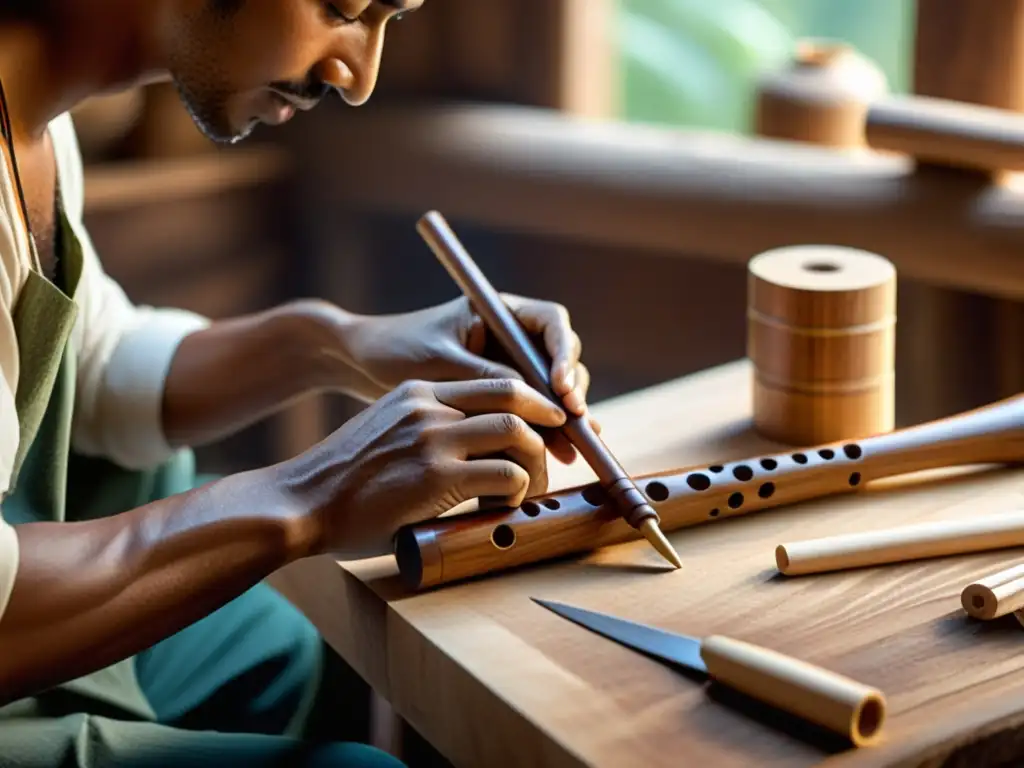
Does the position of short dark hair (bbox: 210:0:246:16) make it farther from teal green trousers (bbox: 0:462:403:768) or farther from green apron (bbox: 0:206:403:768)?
teal green trousers (bbox: 0:462:403:768)

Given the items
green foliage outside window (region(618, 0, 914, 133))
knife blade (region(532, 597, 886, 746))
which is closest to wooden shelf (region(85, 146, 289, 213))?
green foliage outside window (region(618, 0, 914, 133))

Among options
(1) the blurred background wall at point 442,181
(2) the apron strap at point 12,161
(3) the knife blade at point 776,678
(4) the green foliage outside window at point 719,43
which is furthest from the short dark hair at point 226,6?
(4) the green foliage outside window at point 719,43

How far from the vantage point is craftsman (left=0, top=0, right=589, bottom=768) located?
40.6 inches

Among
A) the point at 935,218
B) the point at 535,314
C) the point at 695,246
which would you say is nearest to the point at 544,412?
the point at 535,314

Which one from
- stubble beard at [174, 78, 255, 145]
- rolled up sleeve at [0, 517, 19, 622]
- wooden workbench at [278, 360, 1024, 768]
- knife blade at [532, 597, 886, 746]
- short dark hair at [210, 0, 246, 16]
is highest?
short dark hair at [210, 0, 246, 16]

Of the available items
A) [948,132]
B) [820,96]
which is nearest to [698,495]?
[948,132]

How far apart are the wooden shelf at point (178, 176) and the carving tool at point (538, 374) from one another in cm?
114

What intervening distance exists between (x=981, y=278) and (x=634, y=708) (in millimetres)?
1068

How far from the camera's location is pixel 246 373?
4.81 ft

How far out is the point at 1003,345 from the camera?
6.36ft

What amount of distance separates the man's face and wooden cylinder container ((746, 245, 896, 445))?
412 millimetres

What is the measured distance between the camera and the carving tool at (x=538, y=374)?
1.11 metres

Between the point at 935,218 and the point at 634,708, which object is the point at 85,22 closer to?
the point at 634,708

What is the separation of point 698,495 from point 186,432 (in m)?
0.57
